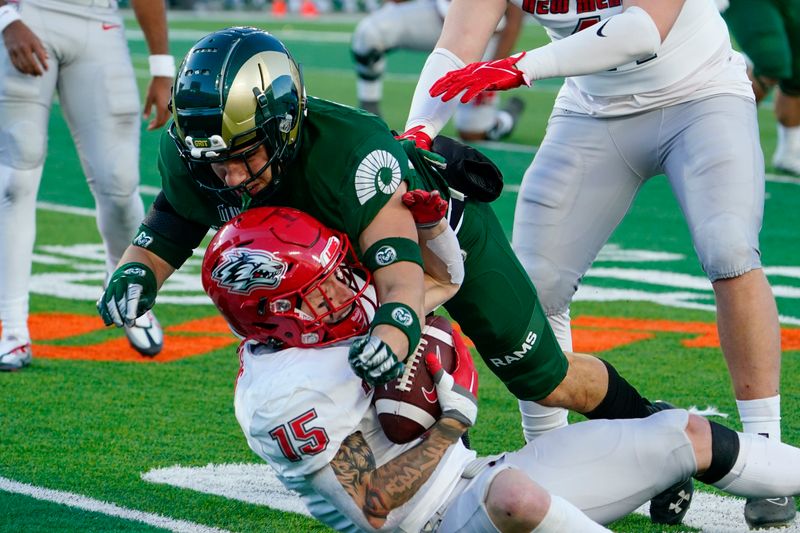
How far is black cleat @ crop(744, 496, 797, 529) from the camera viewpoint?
321 cm

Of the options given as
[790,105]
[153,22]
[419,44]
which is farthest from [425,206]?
[419,44]

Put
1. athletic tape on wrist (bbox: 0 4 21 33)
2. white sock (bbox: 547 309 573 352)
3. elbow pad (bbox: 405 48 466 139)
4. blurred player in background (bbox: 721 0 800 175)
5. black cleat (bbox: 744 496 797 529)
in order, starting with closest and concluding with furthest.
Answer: black cleat (bbox: 744 496 797 529) < elbow pad (bbox: 405 48 466 139) < white sock (bbox: 547 309 573 352) < athletic tape on wrist (bbox: 0 4 21 33) < blurred player in background (bbox: 721 0 800 175)

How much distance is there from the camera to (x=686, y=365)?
15.8ft

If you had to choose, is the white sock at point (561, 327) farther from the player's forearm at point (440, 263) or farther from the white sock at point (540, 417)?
the player's forearm at point (440, 263)

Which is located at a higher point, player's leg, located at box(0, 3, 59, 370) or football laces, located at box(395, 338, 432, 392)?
football laces, located at box(395, 338, 432, 392)

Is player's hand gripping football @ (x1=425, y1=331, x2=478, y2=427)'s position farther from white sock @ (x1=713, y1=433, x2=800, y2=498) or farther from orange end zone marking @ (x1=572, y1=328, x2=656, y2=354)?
orange end zone marking @ (x1=572, y1=328, x2=656, y2=354)

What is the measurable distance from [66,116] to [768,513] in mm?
2953

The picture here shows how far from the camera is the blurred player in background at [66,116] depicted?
480 cm

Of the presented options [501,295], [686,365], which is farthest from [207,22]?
[501,295]

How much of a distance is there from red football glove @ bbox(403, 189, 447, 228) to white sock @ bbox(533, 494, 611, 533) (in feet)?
2.05

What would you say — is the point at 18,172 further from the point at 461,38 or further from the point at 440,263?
the point at 440,263

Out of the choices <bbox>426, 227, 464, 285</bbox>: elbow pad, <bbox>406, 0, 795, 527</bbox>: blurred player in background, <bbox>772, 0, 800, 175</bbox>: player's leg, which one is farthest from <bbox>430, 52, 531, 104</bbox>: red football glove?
<bbox>772, 0, 800, 175</bbox>: player's leg

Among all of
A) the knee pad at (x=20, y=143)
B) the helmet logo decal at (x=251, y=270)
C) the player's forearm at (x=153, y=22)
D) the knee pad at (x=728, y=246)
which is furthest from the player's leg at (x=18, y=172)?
the knee pad at (x=728, y=246)

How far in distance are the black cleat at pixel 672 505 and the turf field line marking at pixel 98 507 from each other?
1.04m
